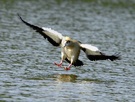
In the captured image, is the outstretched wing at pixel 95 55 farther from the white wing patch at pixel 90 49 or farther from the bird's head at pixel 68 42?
the bird's head at pixel 68 42

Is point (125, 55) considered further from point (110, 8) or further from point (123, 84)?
point (110, 8)

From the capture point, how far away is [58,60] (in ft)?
61.9

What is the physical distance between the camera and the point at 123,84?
15305mm

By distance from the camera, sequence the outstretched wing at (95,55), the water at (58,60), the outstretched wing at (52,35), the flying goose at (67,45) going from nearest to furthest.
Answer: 1. the water at (58,60)
2. the outstretched wing at (95,55)
3. the flying goose at (67,45)
4. the outstretched wing at (52,35)

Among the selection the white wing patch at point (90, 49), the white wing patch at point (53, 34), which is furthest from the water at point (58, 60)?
the white wing patch at point (53, 34)

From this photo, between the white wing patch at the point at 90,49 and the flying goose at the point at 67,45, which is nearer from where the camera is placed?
the white wing patch at the point at 90,49

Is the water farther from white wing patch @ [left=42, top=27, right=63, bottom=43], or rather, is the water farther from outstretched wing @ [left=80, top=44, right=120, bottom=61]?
white wing patch @ [left=42, top=27, right=63, bottom=43]

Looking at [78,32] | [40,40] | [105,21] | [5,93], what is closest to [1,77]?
[5,93]

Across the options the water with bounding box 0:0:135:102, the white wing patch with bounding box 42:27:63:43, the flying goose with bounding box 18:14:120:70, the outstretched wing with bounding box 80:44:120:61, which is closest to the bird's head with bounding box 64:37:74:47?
the flying goose with bounding box 18:14:120:70

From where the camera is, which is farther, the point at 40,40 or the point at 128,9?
the point at 128,9

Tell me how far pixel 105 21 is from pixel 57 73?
15.2m

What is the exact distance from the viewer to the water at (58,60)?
13750 mm

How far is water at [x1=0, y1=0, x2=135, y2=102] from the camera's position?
541 inches

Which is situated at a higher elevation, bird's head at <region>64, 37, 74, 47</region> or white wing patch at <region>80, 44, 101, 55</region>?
bird's head at <region>64, 37, 74, 47</region>
